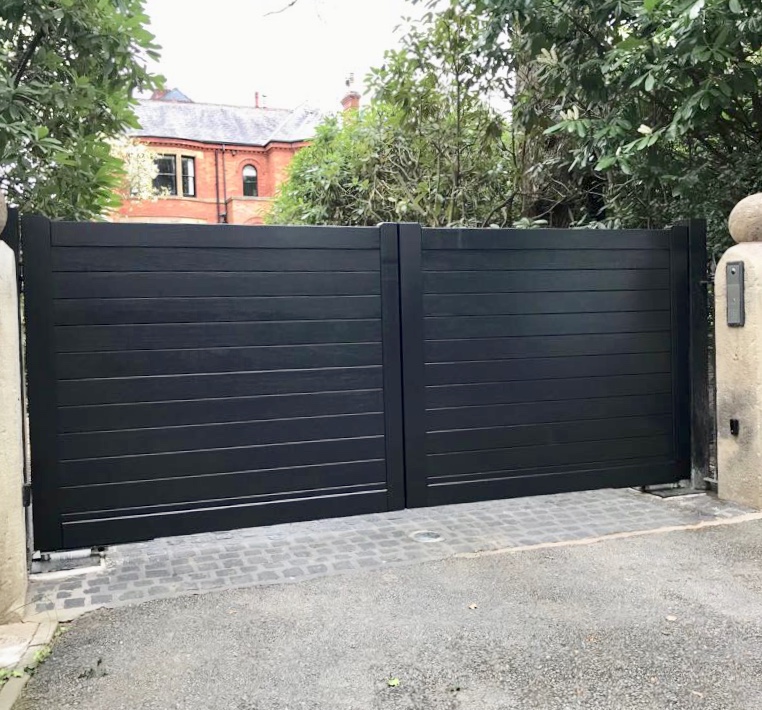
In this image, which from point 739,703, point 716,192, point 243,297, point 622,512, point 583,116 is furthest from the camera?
point 583,116

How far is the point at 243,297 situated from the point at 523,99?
4.95 metres

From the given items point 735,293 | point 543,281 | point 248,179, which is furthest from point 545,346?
point 248,179

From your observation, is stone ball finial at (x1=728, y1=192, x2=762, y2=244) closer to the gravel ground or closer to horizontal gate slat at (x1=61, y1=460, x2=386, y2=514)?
the gravel ground

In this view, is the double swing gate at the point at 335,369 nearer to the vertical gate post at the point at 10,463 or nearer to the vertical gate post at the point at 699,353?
the vertical gate post at the point at 699,353

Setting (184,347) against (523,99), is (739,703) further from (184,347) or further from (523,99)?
(523,99)

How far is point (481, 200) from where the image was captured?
1068cm

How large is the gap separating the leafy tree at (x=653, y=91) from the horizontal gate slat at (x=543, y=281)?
98 centimetres

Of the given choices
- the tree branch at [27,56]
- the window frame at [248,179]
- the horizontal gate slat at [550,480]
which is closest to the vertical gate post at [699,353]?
the horizontal gate slat at [550,480]

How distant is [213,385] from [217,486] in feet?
2.31

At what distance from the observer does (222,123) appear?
115 ft

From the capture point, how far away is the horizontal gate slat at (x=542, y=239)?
5571 mm

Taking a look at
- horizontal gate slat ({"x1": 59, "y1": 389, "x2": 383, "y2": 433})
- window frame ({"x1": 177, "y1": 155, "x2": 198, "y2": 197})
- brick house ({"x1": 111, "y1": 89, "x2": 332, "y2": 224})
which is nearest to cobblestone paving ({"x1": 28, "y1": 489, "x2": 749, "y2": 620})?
horizontal gate slat ({"x1": 59, "y1": 389, "x2": 383, "y2": 433})

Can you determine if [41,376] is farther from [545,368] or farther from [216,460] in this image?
[545,368]

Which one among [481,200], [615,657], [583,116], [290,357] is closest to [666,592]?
[615,657]
